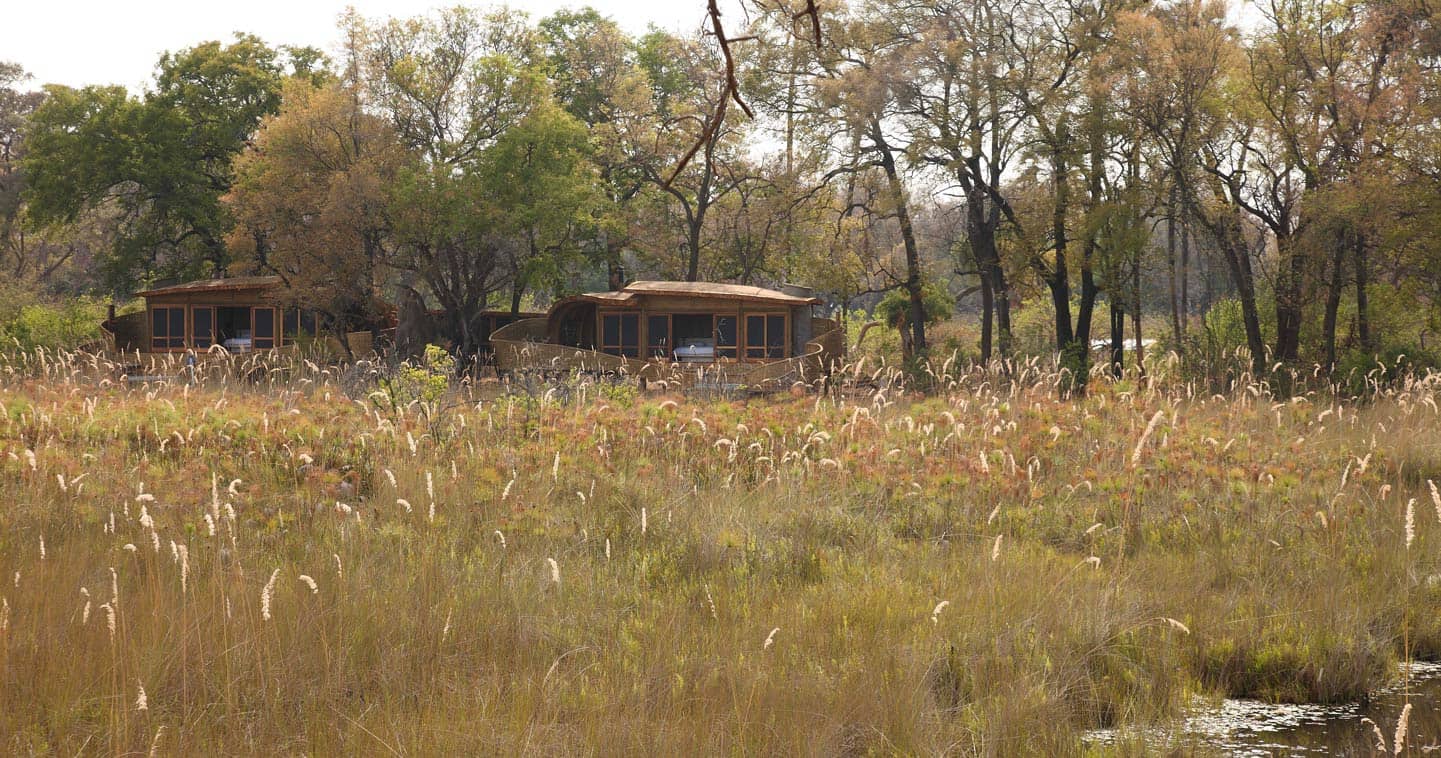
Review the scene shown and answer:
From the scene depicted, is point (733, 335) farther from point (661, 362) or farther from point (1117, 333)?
point (1117, 333)

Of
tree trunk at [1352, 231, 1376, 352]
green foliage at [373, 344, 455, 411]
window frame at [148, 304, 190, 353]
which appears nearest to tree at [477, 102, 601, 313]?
window frame at [148, 304, 190, 353]

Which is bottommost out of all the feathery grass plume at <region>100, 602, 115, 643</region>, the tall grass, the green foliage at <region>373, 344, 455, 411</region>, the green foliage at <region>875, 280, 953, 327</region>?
the tall grass

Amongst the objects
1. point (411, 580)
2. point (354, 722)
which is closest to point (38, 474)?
point (411, 580)

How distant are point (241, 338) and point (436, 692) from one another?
29.5 metres

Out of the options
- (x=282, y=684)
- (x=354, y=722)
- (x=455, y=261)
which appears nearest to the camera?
(x=354, y=722)

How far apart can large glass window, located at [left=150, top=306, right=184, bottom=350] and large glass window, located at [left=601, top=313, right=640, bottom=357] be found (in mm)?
12319

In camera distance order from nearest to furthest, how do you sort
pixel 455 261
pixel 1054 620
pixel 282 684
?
pixel 282 684, pixel 1054 620, pixel 455 261

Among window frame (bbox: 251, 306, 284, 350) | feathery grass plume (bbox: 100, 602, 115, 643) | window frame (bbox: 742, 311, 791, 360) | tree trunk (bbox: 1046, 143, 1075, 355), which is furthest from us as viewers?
window frame (bbox: 251, 306, 284, 350)

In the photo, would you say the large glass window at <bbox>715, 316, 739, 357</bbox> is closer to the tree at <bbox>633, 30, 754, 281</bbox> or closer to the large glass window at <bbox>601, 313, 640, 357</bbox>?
the large glass window at <bbox>601, 313, 640, 357</bbox>

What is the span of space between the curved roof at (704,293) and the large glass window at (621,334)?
954 mm

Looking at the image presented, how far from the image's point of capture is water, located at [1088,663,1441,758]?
4.39m

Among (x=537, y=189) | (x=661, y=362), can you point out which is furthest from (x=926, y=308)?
(x=661, y=362)

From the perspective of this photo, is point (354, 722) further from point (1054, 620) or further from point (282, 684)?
point (1054, 620)

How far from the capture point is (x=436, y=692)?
14.6 ft
